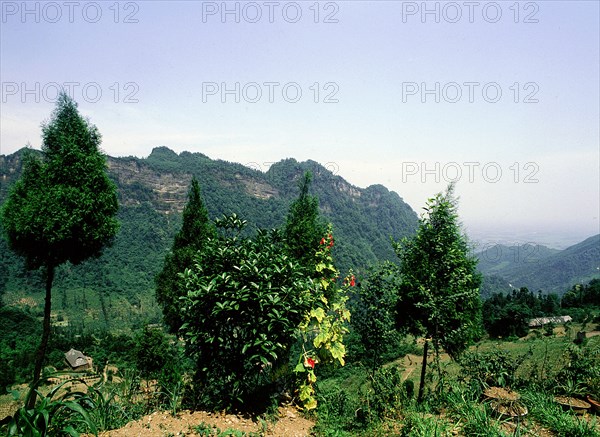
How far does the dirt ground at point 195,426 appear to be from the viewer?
3840mm

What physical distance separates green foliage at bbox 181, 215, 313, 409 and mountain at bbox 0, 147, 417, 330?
3843 centimetres

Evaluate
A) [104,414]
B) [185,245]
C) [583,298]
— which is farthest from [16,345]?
[583,298]

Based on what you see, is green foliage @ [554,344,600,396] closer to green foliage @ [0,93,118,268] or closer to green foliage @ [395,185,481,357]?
green foliage @ [395,185,481,357]

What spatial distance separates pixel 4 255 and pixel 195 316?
119707 mm

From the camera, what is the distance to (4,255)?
303 ft

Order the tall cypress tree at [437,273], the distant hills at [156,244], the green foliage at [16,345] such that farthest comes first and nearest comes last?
the distant hills at [156,244], the green foliage at [16,345], the tall cypress tree at [437,273]

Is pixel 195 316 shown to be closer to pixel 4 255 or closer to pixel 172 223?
pixel 4 255

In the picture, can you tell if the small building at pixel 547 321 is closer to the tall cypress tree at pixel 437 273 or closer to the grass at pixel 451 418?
the tall cypress tree at pixel 437 273

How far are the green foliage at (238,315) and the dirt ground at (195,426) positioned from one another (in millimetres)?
261

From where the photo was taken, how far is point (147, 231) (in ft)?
390

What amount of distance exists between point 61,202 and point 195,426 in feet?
29.0

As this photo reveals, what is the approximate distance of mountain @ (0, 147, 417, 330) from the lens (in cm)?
8506

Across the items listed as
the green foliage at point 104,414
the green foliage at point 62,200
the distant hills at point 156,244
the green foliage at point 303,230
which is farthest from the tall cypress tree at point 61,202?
the distant hills at point 156,244

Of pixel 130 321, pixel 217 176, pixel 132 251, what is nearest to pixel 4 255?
pixel 132 251
